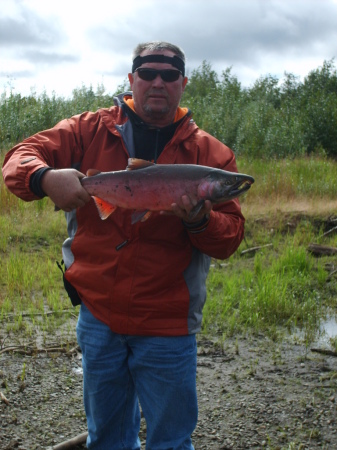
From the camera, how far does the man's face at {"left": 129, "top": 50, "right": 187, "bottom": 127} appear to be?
3.08 m

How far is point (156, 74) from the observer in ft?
10.2

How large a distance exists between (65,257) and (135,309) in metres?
0.55

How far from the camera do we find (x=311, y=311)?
21.8ft

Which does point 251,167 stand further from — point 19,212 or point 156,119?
point 156,119

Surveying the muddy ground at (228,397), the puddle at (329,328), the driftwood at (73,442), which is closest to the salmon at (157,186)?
the driftwood at (73,442)

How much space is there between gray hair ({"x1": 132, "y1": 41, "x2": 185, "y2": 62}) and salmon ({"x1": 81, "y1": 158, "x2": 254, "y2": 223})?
0.76m

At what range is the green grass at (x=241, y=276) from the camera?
20.6ft

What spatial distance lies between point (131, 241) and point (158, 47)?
3.46ft

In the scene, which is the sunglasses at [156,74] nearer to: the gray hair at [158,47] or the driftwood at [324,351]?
the gray hair at [158,47]

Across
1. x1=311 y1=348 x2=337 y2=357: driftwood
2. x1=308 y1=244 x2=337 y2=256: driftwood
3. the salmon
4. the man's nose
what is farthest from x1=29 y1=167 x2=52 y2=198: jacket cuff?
x1=308 y1=244 x2=337 y2=256: driftwood

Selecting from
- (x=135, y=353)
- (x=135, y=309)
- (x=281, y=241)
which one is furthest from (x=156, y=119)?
(x=281, y=241)

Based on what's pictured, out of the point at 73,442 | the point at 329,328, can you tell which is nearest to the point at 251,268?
the point at 329,328

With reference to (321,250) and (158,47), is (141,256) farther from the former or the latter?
(321,250)

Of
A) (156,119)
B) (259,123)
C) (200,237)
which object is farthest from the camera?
(259,123)
